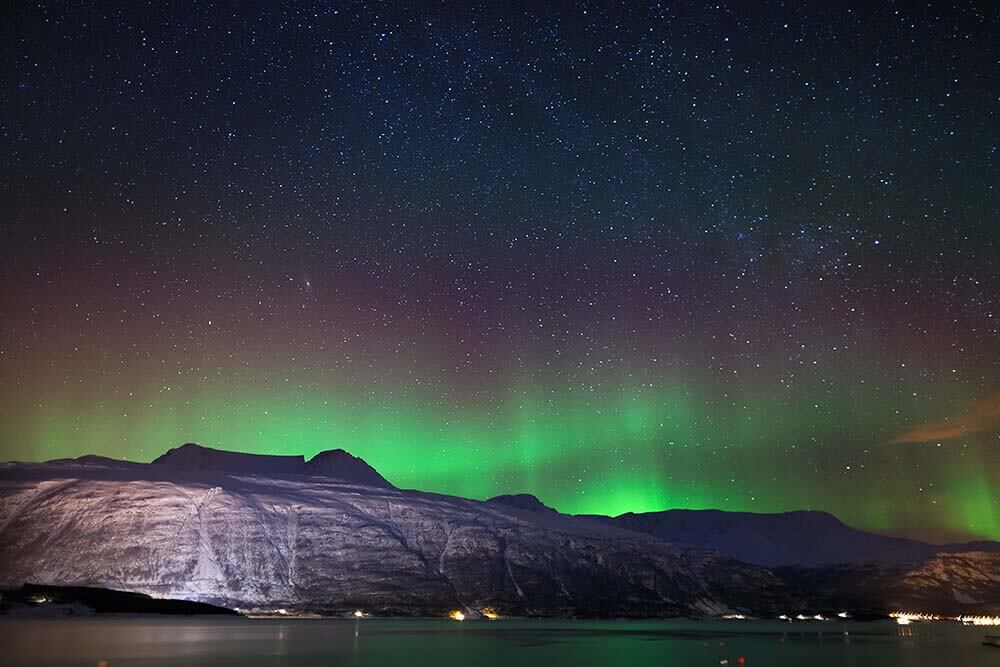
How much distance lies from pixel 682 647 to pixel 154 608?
144903mm

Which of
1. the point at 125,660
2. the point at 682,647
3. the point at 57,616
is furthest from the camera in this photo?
the point at 57,616

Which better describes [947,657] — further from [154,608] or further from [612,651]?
[154,608]

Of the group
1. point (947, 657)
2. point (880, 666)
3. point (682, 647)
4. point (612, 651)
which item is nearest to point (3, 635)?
point (612, 651)

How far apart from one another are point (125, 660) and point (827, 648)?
8710cm

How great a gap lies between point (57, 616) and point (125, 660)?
122 m

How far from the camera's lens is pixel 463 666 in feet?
225

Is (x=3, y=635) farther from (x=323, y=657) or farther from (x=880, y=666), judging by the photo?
(x=880, y=666)

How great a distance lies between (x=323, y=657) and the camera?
74250mm

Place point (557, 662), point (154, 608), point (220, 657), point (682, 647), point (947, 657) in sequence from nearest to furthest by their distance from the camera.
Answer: point (220, 657) < point (557, 662) < point (947, 657) < point (682, 647) < point (154, 608)

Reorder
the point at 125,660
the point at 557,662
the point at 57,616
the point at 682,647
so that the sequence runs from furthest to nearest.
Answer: the point at 57,616
the point at 682,647
the point at 557,662
the point at 125,660

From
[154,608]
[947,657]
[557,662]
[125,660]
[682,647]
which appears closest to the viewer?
[125,660]

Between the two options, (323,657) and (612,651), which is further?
(612,651)

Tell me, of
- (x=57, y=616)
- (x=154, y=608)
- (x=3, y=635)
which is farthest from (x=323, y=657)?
(x=154, y=608)

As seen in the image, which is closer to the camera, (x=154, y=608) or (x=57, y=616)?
(x=57, y=616)
